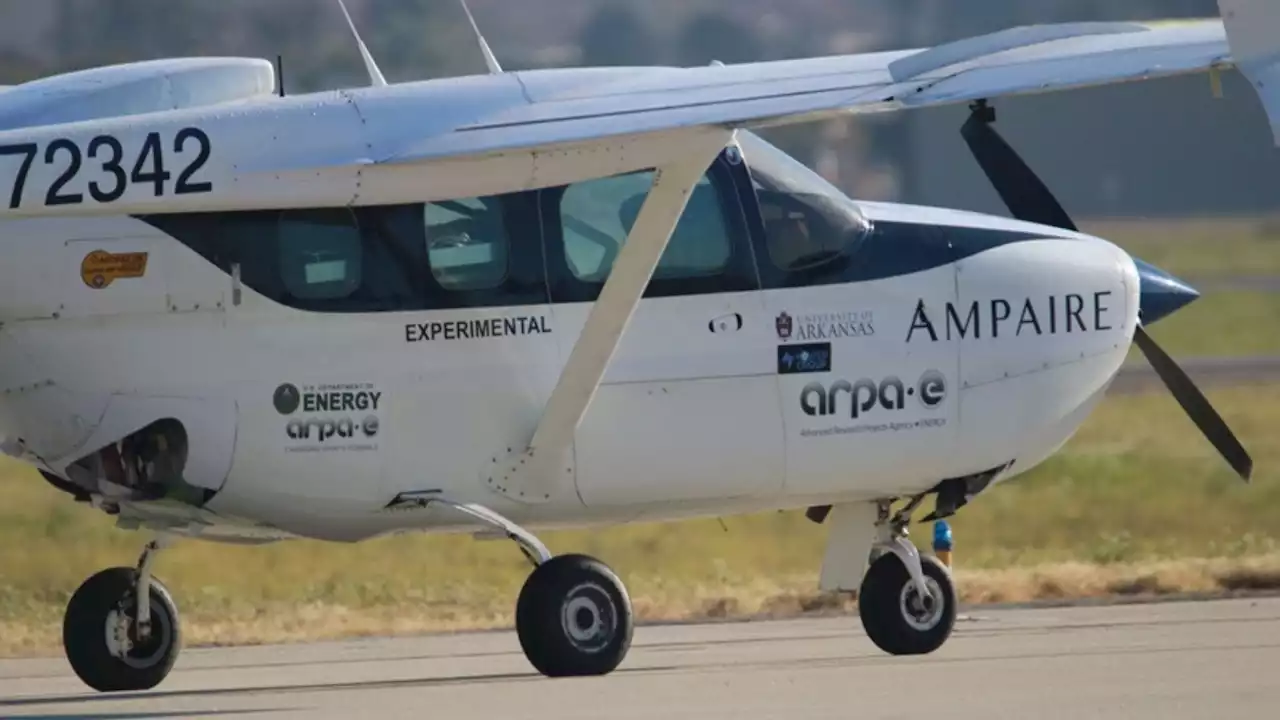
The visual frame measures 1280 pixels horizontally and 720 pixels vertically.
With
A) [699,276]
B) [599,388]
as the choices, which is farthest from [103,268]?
[699,276]

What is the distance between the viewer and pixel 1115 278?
13922 mm

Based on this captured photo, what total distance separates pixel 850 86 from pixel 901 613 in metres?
3.01

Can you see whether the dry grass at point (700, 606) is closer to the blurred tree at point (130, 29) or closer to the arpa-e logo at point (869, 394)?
the arpa-e logo at point (869, 394)

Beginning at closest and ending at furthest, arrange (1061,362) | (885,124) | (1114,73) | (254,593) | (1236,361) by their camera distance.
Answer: (1114,73) → (1061,362) → (254,593) → (1236,361) → (885,124)

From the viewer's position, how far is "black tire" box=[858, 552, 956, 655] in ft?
44.3

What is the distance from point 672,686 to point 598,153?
2.44 metres

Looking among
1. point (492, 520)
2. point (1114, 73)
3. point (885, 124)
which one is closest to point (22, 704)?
point (492, 520)

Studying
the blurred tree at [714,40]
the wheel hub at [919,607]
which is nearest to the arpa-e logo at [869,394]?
the wheel hub at [919,607]

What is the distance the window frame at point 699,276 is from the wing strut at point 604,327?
0.81 ft

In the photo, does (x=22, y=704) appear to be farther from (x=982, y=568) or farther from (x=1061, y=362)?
(x=982, y=568)

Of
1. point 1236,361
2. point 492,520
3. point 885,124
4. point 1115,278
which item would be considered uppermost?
point 885,124

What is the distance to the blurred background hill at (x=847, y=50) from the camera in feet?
139

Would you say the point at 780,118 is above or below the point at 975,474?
above

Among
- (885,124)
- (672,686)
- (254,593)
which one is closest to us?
(672,686)
